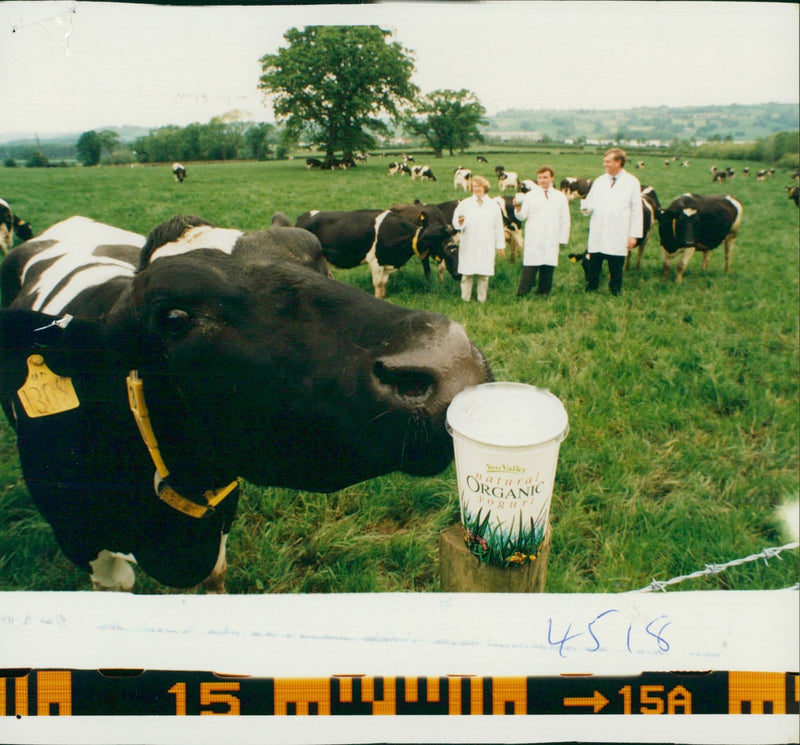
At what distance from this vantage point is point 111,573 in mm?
2365

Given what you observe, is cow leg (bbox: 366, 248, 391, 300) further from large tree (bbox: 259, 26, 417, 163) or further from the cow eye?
the cow eye

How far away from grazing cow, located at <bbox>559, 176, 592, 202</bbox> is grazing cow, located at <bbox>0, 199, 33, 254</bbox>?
284 centimetres

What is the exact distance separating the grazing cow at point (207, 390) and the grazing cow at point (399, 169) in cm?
87

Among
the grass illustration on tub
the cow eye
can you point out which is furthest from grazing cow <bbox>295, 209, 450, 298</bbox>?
the grass illustration on tub

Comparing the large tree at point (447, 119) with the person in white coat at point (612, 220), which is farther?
the person in white coat at point (612, 220)

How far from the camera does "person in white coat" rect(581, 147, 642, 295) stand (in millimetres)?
3449

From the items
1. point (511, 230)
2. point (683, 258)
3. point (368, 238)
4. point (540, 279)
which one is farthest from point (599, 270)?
point (368, 238)

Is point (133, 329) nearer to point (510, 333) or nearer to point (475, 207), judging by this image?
point (510, 333)

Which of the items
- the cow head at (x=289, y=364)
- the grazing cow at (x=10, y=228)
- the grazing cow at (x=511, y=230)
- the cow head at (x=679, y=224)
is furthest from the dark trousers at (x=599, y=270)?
the grazing cow at (x=10, y=228)

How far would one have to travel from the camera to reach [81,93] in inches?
77.4

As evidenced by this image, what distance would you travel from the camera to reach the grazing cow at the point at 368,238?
7.09 m

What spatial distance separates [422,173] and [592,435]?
66.3 inches

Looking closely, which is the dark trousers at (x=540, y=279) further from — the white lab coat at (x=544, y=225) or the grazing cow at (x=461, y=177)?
the grazing cow at (x=461, y=177)

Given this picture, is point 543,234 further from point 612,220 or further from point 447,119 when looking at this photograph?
point 447,119
